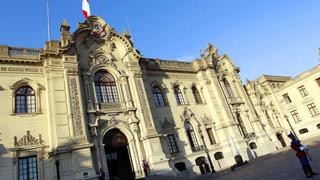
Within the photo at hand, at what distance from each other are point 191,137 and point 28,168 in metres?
15.1

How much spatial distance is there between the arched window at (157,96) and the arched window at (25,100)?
11.4m

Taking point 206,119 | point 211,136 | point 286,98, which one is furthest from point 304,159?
point 286,98

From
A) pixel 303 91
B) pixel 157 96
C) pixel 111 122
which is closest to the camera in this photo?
pixel 111 122

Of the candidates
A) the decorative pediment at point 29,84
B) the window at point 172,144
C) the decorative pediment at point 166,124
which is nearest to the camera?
the decorative pediment at point 29,84

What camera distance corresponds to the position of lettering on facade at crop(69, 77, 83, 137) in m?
18.3

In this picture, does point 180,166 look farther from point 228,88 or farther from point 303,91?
point 303,91

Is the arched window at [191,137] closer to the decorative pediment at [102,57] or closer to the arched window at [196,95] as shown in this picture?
the arched window at [196,95]

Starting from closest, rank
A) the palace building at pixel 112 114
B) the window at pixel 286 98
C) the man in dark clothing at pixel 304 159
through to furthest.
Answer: the man in dark clothing at pixel 304 159
the palace building at pixel 112 114
the window at pixel 286 98

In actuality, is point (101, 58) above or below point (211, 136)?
above

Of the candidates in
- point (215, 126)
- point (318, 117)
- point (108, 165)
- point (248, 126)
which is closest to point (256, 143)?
point (248, 126)

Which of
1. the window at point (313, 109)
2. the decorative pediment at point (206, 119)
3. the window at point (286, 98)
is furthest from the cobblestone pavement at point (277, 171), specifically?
the window at point (286, 98)

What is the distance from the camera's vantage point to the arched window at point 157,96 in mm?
25472

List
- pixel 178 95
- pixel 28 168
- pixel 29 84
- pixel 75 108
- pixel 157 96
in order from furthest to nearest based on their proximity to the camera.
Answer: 1. pixel 178 95
2. pixel 157 96
3. pixel 29 84
4. pixel 75 108
5. pixel 28 168

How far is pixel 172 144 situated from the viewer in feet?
77.3
